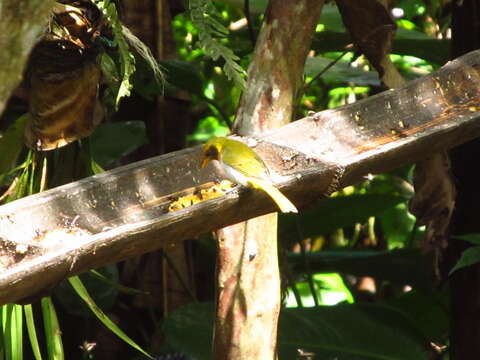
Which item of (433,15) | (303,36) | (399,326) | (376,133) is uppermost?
(433,15)

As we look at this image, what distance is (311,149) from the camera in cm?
125

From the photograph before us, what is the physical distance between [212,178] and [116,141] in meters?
1.01

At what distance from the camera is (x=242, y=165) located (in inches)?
43.8

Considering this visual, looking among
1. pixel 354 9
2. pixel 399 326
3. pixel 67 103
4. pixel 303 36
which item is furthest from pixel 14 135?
pixel 399 326

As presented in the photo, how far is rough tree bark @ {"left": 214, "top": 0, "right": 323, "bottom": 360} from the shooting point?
128cm

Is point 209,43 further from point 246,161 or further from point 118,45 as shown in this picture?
point 246,161

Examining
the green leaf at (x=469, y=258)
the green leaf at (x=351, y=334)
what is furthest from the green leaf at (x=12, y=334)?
the green leaf at (x=469, y=258)

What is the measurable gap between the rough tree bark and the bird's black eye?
0.16 metres

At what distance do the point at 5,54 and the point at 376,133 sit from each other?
30.9 inches

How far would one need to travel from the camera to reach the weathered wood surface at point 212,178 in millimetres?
944

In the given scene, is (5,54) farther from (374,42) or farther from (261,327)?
(374,42)

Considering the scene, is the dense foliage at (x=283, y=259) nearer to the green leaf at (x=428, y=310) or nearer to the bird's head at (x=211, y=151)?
the green leaf at (x=428, y=310)

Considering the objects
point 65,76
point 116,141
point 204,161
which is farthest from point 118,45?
point 116,141

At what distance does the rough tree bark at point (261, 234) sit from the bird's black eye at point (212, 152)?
16cm
